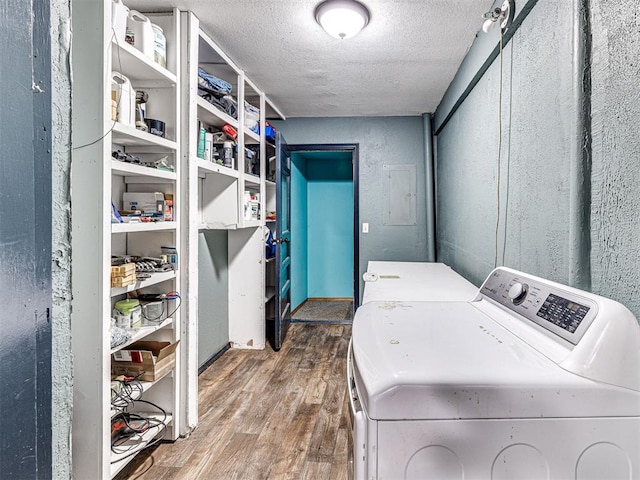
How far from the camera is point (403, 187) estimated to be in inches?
157

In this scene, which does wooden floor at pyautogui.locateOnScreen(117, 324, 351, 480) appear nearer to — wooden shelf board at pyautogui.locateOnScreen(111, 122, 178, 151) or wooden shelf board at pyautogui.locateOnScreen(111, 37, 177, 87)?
wooden shelf board at pyautogui.locateOnScreen(111, 122, 178, 151)

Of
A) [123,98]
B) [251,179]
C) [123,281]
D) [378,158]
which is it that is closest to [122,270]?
[123,281]

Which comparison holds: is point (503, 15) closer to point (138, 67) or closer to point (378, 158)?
point (138, 67)

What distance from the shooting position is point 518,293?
47.3 inches

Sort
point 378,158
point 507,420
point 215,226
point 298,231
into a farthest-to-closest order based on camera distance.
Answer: point 298,231 < point 378,158 < point 215,226 < point 507,420

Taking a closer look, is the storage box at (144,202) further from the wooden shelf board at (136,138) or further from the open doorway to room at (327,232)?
the open doorway to room at (327,232)

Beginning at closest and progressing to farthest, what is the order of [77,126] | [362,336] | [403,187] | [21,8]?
[21,8], [362,336], [77,126], [403,187]

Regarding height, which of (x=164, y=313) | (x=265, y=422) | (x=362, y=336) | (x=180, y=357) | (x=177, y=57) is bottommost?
(x=265, y=422)

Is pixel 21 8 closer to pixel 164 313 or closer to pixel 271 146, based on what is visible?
pixel 164 313

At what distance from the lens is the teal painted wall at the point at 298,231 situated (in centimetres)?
458

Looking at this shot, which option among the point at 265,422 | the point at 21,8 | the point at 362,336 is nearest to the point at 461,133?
the point at 362,336

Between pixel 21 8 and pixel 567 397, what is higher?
pixel 21 8

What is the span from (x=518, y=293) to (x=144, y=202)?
1.75 meters

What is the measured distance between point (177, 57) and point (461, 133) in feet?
6.34
